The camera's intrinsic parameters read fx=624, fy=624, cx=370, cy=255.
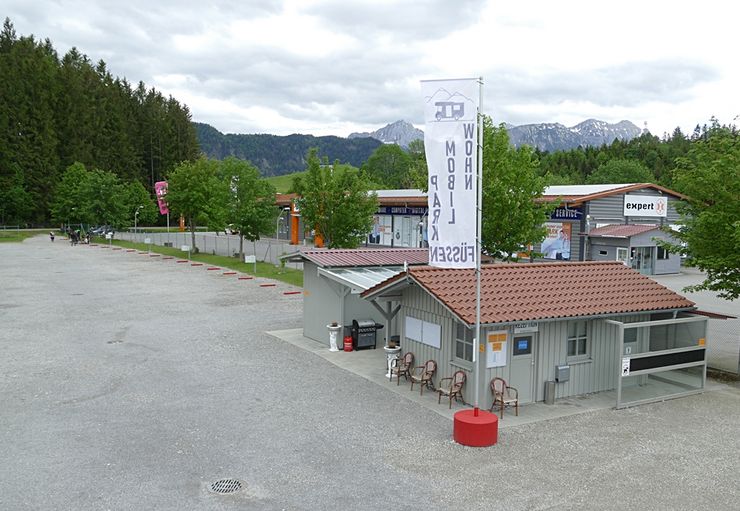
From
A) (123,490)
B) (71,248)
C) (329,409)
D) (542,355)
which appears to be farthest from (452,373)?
(71,248)

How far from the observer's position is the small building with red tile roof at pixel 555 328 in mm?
13250

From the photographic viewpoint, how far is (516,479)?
32.0ft

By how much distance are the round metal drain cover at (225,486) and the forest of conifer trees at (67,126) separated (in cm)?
8148

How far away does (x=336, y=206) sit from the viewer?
34.3 m

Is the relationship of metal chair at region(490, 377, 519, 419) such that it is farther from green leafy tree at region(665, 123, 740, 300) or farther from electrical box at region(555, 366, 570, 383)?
green leafy tree at region(665, 123, 740, 300)

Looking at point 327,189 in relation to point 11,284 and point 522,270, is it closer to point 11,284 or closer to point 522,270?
point 11,284

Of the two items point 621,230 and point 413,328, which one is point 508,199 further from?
point 621,230

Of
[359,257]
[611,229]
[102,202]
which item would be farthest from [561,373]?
[102,202]

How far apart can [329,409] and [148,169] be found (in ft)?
345

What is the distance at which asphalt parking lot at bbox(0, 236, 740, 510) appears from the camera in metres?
9.14

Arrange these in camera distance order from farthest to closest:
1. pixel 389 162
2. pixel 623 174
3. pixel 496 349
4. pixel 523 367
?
1. pixel 389 162
2. pixel 623 174
3. pixel 523 367
4. pixel 496 349

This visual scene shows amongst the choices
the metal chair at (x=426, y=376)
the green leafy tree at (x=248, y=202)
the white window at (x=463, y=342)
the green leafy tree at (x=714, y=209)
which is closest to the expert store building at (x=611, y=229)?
the green leafy tree at (x=248, y=202)

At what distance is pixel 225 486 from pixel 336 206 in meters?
25.7

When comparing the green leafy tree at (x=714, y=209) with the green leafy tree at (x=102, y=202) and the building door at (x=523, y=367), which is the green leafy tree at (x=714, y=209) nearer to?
the building door at (x=523, y=367)
